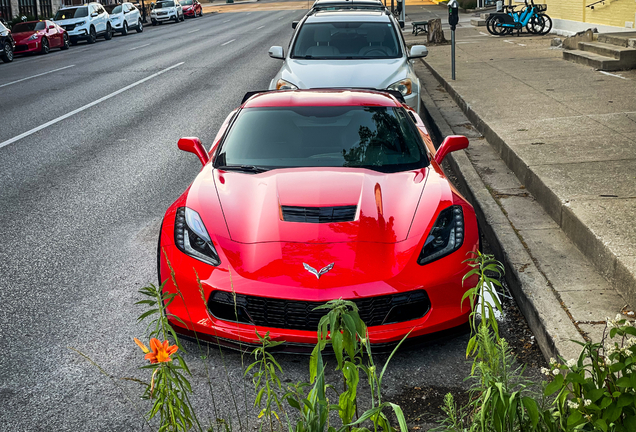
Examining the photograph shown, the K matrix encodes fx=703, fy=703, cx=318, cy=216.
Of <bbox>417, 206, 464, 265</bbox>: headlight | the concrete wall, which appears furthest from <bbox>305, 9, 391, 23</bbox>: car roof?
the concrete wall

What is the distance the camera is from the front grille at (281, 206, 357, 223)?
420cm

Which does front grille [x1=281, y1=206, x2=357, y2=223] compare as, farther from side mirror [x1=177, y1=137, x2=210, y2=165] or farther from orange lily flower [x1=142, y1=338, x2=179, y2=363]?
orange lily flower [x1=142, y1=338, x2=179, y2=363]

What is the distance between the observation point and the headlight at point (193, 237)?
4.07 meters

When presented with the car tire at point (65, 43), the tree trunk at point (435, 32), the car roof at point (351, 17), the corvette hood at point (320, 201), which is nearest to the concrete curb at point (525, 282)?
the corvette hood at point (320, 201)

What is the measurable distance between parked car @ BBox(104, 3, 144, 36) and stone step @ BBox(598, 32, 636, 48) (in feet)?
Answer: 90.9

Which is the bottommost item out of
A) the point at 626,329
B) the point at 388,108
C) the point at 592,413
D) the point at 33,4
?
the point at 592,413

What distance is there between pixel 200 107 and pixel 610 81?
7379 millimetres

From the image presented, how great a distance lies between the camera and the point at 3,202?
7434mm

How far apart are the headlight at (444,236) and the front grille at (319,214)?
0.49 m

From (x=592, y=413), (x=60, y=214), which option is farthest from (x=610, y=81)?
(x=592, y=413)

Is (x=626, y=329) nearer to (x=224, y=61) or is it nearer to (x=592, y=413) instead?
→ (x=592, y=413)

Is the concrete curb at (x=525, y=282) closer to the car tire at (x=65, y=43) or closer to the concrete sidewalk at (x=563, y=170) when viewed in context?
the concrete sidewalk at (x=563, y=170)

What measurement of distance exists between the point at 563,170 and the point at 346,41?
4795 millimetres

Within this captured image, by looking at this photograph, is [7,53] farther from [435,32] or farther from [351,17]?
[351,17]
